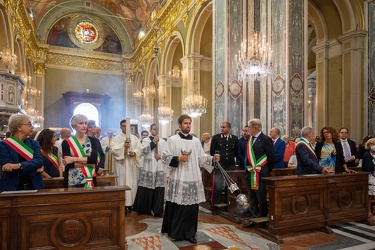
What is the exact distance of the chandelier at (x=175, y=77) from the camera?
50.9 feet

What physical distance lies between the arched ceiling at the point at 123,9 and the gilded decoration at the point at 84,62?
2.52 m

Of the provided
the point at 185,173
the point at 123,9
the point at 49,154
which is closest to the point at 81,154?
the point at 49,154

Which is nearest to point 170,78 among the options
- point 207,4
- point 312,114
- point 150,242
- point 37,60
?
point 207,4

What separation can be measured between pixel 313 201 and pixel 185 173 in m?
2.25

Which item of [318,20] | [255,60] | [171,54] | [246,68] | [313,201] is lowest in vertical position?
[313,201]

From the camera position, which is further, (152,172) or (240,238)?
(152,172)

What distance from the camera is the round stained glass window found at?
76.0 ft

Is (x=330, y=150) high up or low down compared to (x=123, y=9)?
down

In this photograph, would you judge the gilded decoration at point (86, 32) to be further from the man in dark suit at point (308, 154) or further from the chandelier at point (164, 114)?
the man in dark suit at point (308, 154)

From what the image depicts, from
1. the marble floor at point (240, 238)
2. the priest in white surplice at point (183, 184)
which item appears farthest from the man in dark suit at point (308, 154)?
the priest in white surplice at point (183, 184)

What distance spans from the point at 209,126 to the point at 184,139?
9.16 metres

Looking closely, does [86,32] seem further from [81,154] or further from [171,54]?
[81,154]

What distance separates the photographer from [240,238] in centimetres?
444

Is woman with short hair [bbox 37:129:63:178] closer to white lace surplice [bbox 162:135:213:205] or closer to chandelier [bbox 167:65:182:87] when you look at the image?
white lace surplice [bbox 162:135:213:205]
